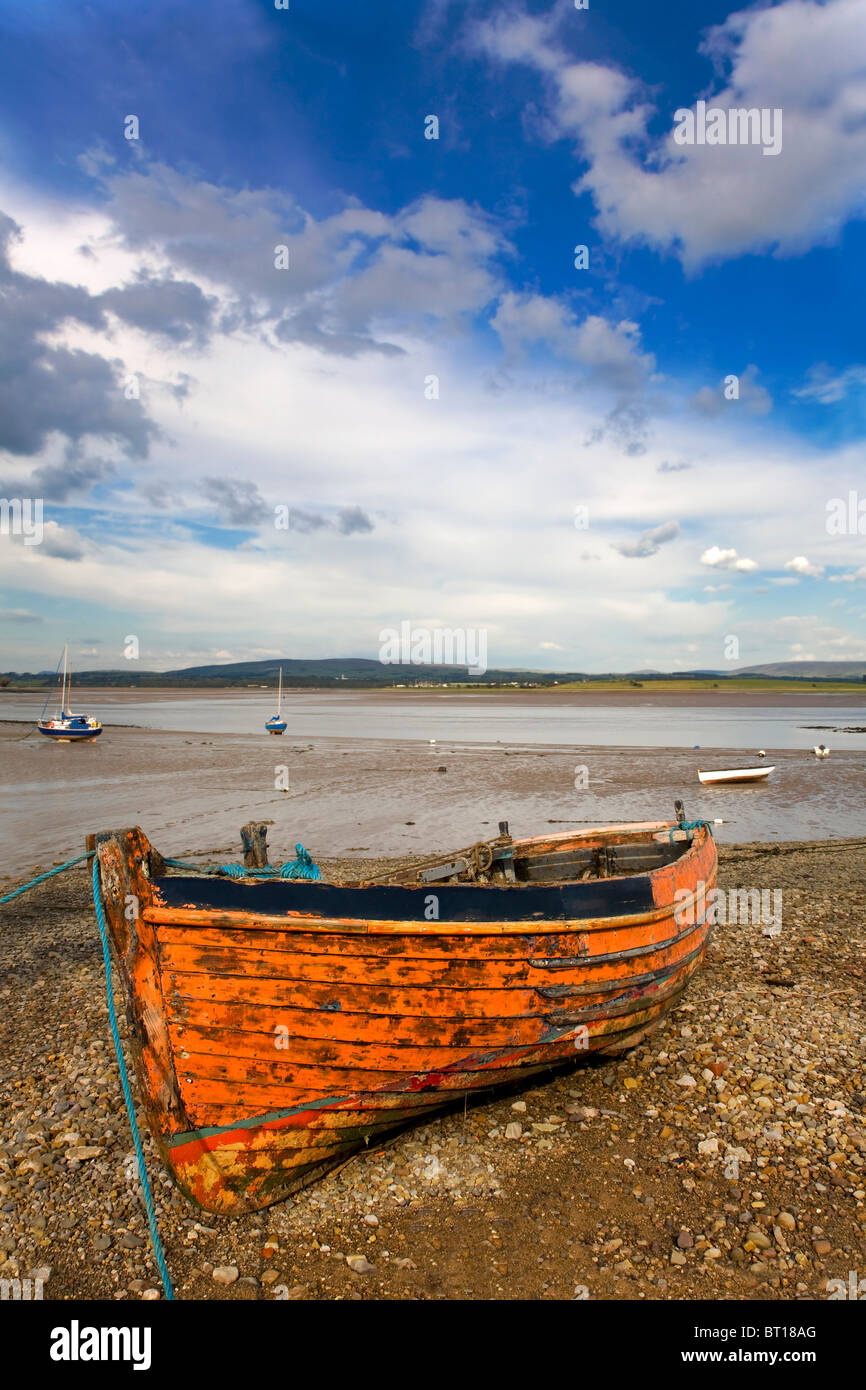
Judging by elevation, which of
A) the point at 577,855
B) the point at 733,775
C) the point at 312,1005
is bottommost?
the point at 733,775

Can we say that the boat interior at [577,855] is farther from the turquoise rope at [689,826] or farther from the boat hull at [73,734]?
the boat hull at [73,734]

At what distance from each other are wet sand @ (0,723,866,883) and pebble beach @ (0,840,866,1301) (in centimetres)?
1027

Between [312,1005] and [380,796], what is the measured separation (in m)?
20.0

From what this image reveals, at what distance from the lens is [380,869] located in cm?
1527

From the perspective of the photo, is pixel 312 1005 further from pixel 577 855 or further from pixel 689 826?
pixel 689 826

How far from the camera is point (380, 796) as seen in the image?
25.2m

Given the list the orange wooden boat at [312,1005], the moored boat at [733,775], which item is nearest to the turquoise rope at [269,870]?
the orange wooden boat at [312,1005]

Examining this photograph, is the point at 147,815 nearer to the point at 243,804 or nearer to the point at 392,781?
the point at 243,804

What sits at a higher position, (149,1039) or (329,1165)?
(149,1039)

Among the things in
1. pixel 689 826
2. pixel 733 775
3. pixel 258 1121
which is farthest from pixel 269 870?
pixel 733 775

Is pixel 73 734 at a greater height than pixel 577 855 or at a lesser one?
lesser

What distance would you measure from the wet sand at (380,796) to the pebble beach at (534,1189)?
404 inches
